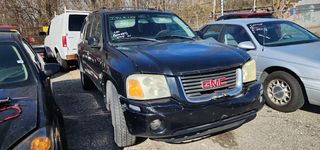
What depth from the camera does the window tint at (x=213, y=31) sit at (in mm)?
5998

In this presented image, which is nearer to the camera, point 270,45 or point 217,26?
point 270,45

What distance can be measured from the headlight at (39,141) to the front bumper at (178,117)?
89cm

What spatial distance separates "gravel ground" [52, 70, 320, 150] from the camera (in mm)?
3465

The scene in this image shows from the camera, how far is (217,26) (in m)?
6.21

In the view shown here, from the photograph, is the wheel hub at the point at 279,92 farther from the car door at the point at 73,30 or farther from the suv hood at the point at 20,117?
the car door at the point at 73,30

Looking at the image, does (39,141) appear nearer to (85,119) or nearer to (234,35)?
(85,119)

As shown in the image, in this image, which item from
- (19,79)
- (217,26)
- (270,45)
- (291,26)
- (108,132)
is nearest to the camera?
(19,79)

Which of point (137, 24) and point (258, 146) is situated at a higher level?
point (137, 24)

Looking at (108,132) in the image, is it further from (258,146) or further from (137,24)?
(258,146)

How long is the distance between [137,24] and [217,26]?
8.53ft

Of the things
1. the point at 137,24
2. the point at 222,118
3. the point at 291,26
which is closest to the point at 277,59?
the point at 291,26

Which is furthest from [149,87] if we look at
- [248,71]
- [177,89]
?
[248,71]

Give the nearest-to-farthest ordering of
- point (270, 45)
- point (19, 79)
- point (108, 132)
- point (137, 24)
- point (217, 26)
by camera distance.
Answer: point (19, 79) → point (108, 132) → point (137, 24) → point (270, 45) → point (217, 26)

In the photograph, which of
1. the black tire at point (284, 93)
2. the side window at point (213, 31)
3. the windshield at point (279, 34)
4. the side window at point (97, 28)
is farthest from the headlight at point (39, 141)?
the side window at point (213, 31)
